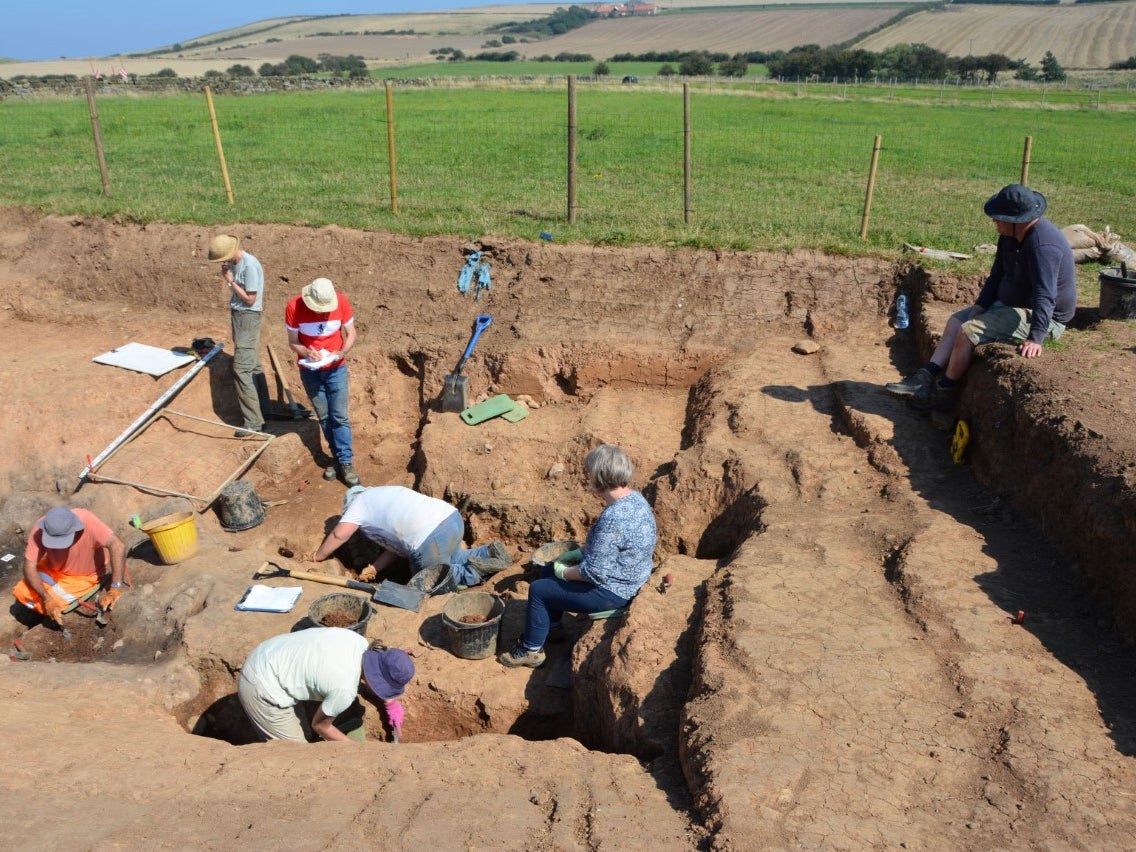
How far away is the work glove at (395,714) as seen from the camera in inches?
234

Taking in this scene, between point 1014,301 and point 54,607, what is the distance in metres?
8.73

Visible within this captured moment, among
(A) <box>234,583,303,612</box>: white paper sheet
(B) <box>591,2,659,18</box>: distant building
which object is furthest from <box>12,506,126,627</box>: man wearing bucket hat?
(B) <box>591,2,659,18</box>: distant building

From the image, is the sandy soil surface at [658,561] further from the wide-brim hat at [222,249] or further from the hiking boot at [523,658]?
the wide-brim hat at [222,249]

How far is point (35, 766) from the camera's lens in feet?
16.4

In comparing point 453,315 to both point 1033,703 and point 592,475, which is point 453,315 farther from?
point 1033,703

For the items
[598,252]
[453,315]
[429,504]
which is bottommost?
[429,504]

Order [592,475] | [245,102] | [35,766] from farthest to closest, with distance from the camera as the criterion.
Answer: [245,102]
[592,475]
[35,766]

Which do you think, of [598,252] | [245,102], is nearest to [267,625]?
[598,252]

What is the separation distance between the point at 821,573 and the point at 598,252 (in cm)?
608

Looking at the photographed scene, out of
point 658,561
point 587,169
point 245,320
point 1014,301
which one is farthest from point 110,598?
point 587,169

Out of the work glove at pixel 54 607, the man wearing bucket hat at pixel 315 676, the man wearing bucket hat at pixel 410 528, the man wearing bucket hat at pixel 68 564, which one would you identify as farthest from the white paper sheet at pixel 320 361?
the man wearing bucket hat at pixel 315 676

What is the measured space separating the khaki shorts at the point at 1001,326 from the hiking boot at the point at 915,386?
1.67 ft

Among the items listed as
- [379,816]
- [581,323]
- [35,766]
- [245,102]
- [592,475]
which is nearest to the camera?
[379,816]

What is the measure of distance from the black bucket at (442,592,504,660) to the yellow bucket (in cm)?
276
